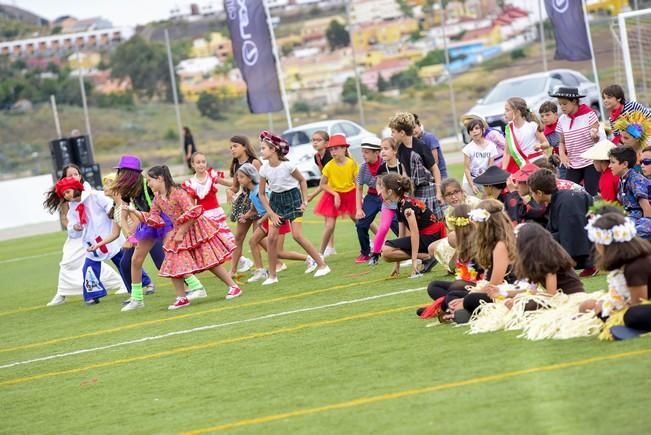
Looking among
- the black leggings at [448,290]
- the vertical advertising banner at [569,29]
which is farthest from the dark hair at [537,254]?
the vertical advertising banner at [569,29]

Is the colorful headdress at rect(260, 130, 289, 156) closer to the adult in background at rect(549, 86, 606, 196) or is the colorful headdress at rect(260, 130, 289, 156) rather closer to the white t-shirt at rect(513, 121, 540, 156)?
the white t-shirt at rect(513, 121, 540, 156)

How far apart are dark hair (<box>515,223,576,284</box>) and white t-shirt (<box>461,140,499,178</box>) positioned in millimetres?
6045

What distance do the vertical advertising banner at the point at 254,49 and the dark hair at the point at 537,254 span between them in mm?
21688

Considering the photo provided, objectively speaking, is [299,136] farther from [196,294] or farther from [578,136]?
[578,136]

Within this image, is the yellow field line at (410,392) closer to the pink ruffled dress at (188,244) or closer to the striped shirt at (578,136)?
the pink ruffled dress at (188,244)

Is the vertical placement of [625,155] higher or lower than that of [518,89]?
higher

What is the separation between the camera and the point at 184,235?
1366cm

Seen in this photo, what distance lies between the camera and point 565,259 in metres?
9.17

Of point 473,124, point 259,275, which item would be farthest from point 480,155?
point 259,275

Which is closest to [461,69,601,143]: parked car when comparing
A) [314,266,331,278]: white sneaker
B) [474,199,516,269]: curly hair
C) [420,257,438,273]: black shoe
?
[314,266,331,278]: white sneaker

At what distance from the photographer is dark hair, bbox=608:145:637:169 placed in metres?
11.9

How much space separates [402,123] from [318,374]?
5837 millimetres

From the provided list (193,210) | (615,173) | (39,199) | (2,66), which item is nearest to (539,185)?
(615,173)

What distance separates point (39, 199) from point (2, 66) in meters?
36.9
